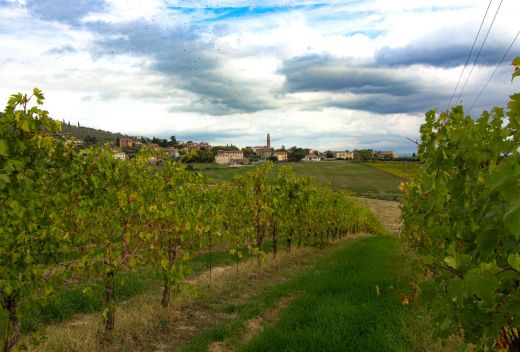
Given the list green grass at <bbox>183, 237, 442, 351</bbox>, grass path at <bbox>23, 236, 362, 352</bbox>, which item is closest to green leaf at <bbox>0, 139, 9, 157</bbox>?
grass path at <bbox>23, 236, 362, 352</bbox>

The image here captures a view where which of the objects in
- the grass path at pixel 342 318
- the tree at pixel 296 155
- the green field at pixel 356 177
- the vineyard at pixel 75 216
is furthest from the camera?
the tree at pixel 296 155

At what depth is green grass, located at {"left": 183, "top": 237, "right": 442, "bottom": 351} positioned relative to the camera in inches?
244

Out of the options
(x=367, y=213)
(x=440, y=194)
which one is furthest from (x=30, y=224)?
(x=367, y=213)

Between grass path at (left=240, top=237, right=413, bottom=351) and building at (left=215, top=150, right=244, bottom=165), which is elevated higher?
building at (left=215, top=150, right=244, bottom=165)

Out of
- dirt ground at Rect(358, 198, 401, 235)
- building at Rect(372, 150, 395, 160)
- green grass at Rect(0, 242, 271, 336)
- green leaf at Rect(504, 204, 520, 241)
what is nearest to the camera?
→ green leaf at Rect(504, 204, 520, 241)

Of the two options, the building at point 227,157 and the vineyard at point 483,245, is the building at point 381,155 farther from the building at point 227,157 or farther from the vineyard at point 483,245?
the vineyard at point 483,245

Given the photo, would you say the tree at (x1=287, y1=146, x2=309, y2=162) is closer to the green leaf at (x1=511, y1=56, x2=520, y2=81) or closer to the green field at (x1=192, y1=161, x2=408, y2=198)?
the green field at (x1=192, y1=161, x2=408, y2=198)

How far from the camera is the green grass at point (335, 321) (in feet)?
20.3

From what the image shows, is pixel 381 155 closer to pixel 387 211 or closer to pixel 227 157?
pixel 227 157

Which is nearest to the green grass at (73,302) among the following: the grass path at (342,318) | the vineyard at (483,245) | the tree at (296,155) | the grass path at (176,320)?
the grass path at (176,320)

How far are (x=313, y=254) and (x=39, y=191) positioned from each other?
15607 mm

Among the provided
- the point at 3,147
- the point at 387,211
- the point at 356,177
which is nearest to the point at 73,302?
the point at 3,147

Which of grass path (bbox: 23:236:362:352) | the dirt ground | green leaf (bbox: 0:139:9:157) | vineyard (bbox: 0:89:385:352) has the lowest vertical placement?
the dirt ground

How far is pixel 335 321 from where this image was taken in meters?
7.10
